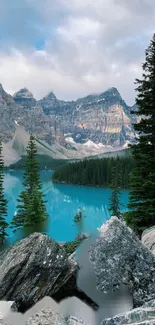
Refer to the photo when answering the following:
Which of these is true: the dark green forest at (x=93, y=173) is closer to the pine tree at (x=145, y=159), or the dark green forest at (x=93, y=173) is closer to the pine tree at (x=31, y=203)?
the pine tree at (x=31, y=203)

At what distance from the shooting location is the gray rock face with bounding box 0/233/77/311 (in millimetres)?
9477

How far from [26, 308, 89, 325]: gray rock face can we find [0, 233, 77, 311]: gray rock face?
1.05 meters

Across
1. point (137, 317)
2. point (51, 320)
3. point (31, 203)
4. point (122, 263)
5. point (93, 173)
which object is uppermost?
point (122, 263)

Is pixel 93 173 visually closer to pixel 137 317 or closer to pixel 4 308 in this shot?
pixel 4 308

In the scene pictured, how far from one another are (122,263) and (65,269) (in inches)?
83.0

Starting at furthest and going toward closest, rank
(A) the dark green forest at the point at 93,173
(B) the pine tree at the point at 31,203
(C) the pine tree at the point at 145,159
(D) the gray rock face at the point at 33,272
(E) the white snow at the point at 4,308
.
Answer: (A) the dark green forest at the point at 93,173 < (B) the pine tree at the point at 31,203 < (C) the pine tree at the point at 145,159 < (D) the gray rock face at the point at 33,272 < (E) the white snow at the point at 4,308

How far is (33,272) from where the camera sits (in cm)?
965

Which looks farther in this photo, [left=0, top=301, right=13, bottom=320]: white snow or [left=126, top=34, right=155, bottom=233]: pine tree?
[left=126, top=34, right=155, bottom=233]: pine tree

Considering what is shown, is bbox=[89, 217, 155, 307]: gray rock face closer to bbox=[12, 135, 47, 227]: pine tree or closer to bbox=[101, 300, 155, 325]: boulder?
bbox=[101, 300, 155, 325]: boulder

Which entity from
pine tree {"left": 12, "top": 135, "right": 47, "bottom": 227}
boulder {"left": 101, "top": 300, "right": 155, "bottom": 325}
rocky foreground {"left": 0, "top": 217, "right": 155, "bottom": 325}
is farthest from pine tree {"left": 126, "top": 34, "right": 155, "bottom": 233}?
pine tree {"left": 12, "top": 135, "right": 47, "bottom": 227}

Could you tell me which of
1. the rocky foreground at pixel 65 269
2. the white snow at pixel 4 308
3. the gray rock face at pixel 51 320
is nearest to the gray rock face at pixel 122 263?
the rocky foreground at pixel 65 269

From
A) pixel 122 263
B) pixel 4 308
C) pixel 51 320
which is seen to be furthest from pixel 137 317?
pixel 4 308

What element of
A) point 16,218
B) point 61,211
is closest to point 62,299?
point 16,218

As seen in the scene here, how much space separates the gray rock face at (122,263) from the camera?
851 cm
